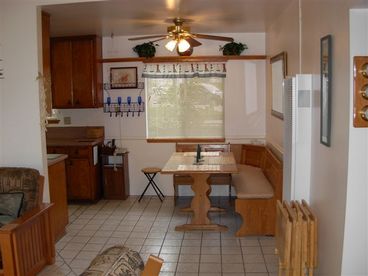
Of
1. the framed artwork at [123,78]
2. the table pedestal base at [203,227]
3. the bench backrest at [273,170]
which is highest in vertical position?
the framed artwork at [123,78]

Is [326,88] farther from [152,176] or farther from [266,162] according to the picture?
[152,176]

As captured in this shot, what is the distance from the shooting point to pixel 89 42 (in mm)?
6207

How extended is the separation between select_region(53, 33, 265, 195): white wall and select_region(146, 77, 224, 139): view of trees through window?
0.15 meters

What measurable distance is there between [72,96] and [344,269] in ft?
15.9

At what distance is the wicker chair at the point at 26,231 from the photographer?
3.24 m

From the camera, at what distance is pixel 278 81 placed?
5137 mm

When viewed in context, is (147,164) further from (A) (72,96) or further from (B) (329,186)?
(B) (329,186)

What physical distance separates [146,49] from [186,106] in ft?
3.47

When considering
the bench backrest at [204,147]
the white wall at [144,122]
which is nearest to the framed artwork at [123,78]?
the white wall at [144,122]

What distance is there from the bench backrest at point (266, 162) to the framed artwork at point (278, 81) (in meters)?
0.53

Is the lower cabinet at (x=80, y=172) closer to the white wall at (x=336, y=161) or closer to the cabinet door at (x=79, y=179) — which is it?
the cabinet door at (x=79, y=179)

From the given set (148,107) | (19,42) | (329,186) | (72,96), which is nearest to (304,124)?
(329,186)

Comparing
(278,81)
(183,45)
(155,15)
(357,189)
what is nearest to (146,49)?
(155,15)

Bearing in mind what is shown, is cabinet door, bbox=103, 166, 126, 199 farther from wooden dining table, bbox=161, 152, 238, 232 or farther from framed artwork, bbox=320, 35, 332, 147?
framed artwork, bbox=320, 35, 332, 147
